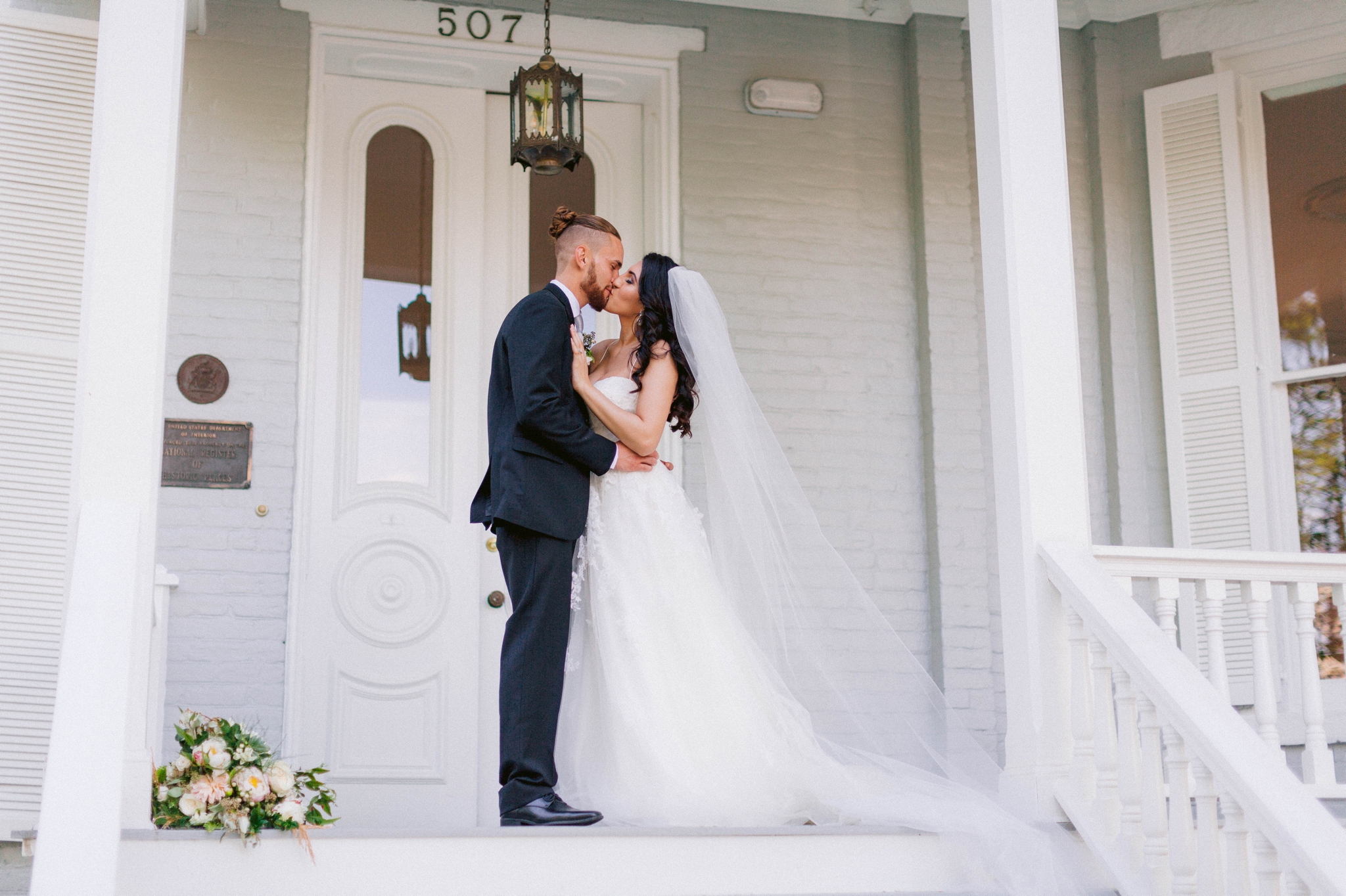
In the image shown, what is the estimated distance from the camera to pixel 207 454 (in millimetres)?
4730

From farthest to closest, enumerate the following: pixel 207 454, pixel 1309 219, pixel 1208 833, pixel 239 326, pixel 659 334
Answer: pixel 1309 219
pixel 239 326
pixel 207 454
pixel 659 334
pixel 1208 833

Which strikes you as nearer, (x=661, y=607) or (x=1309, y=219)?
(x=661, y=607)

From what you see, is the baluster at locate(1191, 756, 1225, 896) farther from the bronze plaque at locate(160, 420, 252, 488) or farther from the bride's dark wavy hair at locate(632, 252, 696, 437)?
the bronze plaque at locate(160, 420, 252, 488)

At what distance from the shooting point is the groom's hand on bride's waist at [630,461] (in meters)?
3.66

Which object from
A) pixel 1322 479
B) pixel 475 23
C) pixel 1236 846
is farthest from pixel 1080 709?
pixel 475 23

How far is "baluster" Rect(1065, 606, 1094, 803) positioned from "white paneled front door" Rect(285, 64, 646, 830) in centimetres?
226

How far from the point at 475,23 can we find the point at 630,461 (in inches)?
92.2

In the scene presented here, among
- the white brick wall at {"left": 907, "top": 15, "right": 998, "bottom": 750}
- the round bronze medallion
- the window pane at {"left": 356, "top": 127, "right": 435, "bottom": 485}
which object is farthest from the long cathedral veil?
the round bronze medallion

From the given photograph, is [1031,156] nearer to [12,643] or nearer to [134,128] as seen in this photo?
[134,128]

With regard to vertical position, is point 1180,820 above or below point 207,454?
below

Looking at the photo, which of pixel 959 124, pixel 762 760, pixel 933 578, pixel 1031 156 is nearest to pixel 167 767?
pixel 762 760

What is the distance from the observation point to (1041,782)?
3.37 m

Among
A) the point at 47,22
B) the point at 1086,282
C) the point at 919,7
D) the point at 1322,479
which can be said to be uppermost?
the point at 919,7

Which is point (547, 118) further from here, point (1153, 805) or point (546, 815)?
point (1153, 805)
